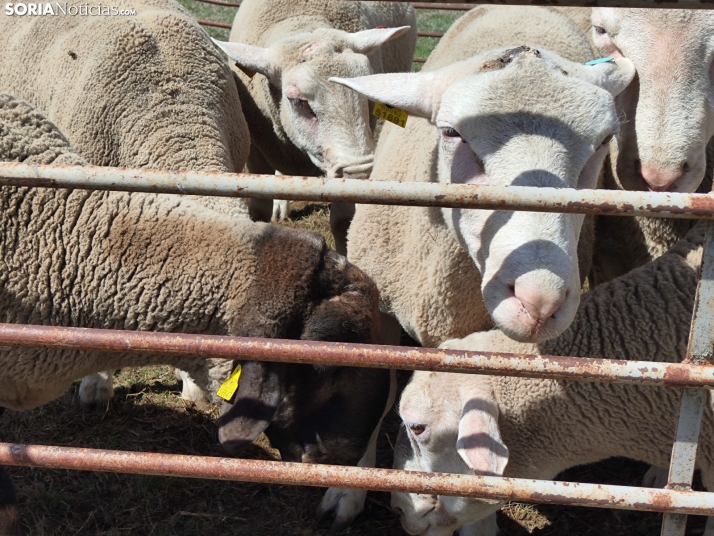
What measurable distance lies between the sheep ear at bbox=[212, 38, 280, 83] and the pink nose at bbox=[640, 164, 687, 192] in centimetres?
265

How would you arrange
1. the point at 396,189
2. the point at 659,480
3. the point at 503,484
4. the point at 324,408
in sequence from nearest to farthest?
the point at 396,189
the point at 503,484
the point at 324,408
the point at 659,480

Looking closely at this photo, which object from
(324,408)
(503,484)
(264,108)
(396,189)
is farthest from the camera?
(264,108)

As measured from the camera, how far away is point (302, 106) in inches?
176

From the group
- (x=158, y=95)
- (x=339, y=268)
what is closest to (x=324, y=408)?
(x=339, y=268)

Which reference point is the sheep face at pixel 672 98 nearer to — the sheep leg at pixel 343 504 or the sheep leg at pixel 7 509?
the sheep leg at pixel 343 504

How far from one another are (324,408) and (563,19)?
2281mm

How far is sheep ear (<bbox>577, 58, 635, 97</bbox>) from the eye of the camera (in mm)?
2414

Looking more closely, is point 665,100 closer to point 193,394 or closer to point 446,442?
point 446,442

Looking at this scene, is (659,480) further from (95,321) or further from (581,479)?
(95,321)

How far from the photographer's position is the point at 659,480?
3273 millimetres

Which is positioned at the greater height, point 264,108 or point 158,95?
point 158,95

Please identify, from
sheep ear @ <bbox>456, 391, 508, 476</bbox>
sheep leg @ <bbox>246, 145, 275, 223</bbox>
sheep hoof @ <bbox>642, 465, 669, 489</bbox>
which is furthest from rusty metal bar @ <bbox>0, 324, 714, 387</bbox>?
sheep leg @ <bbox>246, 145, 275, 223</bbox>

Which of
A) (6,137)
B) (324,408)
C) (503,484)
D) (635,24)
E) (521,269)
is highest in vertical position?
(635,24)

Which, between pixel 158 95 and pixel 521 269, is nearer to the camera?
pixel 521 269
